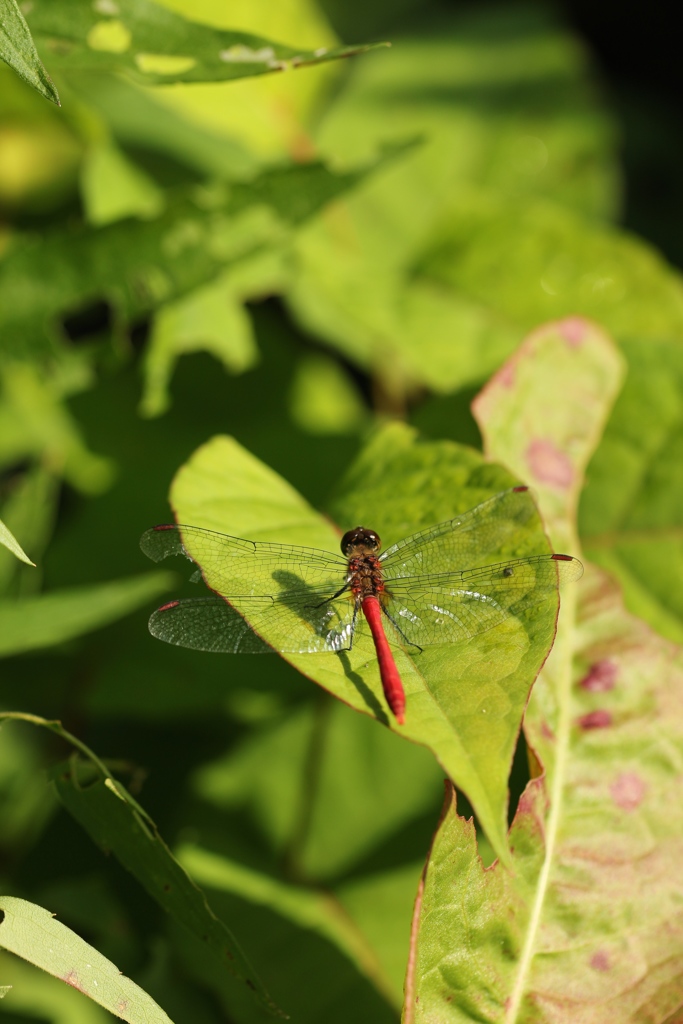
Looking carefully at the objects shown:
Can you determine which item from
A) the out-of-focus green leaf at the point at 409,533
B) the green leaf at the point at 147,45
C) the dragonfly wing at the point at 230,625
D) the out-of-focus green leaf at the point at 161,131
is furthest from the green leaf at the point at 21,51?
the out-of-focus green leaf at the point at 161,131

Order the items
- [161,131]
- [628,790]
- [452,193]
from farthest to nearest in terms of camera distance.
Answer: [452,193]
[161,131]
[628,790]

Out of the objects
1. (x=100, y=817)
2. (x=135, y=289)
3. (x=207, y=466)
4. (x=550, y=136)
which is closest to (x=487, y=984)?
(x=100, y=817)

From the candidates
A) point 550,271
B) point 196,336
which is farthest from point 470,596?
point 550,271

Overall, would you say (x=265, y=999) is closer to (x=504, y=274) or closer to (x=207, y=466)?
Result: (x=207, y=466)

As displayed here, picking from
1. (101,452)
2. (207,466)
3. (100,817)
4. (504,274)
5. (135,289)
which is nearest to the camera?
(100,817)

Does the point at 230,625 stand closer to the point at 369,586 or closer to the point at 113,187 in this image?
the point at 369,586
